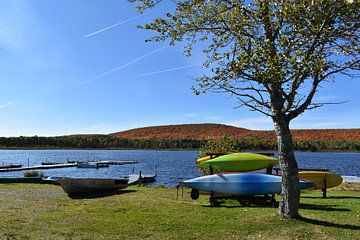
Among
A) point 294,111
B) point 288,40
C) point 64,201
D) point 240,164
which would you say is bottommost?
point 64,201

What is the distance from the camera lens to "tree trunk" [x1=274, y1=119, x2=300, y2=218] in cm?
1016

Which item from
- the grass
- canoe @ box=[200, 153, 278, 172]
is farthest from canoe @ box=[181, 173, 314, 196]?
canoe @ box=[200, 153, 278, 172]

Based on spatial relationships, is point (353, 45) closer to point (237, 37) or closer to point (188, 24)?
point (237, 37)

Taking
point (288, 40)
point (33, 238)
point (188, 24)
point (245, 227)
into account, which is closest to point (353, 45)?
point (288, 40)

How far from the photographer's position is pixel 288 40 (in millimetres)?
8766

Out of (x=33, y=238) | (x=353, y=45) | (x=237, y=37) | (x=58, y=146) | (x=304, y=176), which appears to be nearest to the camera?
(x=33, y=238)

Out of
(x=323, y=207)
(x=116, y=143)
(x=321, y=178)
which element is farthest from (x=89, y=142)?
(x=323, y=207)

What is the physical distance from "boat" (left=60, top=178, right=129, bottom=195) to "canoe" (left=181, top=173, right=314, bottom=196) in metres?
6.12

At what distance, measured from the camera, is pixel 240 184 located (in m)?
13.8

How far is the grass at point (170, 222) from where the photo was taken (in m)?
8.92

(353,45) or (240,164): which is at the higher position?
(353,45)

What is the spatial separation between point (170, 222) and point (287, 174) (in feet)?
10.9

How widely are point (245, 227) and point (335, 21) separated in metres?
5.28

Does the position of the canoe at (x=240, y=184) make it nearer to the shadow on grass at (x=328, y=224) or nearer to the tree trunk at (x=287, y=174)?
the tree trunk at (x=287, y=174)
